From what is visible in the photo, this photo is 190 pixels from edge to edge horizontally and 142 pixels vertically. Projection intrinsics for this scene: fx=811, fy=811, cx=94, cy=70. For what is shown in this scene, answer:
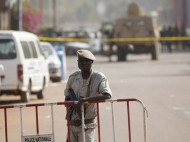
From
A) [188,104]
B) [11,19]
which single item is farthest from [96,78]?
[11,19]

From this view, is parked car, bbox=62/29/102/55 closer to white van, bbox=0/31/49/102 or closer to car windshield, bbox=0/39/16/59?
white van, bbox=0/31/49/102

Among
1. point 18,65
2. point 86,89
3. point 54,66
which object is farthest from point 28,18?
point 86,89

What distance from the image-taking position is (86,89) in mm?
8234

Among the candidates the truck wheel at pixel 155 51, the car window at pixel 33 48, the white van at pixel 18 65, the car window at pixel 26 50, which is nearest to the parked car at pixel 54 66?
the car window at pixel 33 48

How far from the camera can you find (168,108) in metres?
17.3

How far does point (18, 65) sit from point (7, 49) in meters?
0.57

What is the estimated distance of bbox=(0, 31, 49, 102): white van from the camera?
705 inches

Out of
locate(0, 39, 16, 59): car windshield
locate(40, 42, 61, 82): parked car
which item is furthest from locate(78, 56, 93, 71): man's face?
locate(40, 42, 61, 82): parked car

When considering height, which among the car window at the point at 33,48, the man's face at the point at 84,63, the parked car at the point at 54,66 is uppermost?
the man's face at the point at 84,63

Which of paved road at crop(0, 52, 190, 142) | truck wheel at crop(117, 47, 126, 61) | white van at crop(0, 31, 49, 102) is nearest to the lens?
paved road at crop(0, 52, 190, 142)

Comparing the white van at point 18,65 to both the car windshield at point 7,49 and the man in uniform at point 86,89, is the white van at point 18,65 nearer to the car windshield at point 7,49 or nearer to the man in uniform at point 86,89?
the car windshield at point 7,49

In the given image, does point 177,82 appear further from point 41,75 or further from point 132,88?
point 41,75

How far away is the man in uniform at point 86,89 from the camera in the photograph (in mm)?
8164

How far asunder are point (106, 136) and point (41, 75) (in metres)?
7.55
